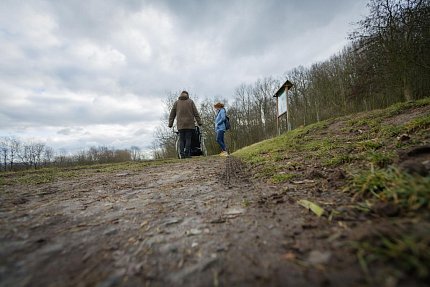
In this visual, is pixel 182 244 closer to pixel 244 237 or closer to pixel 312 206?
pixel 244 237

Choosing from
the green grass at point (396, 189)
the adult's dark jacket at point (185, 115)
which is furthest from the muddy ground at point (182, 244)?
the adult's dark jacket at point (185, 115)

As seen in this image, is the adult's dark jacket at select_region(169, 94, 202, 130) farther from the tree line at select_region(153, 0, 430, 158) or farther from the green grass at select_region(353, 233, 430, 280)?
the tree line at select_region(153, 0, 430, 158)

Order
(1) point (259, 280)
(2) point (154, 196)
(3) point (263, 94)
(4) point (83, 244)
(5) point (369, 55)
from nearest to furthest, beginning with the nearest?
(1) point (259, 280) < (4) point (83, 244) < (2) point (154, 196) < (5) point (369, 55) < (3) point (263, 94)

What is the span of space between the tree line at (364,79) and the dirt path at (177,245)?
52.8ft

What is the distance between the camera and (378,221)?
1.16 metres

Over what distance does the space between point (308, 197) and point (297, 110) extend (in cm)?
3150

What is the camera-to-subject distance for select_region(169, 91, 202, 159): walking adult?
28.8 feet

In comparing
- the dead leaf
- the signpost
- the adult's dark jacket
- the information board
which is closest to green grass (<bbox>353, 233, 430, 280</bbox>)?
the dead leaf

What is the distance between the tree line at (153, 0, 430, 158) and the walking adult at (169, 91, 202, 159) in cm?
1273

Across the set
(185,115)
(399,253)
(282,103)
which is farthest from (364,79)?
(399,253)

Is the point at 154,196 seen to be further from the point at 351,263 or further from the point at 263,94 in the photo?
the point at 263,94

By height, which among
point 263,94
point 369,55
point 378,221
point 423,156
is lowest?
point 378,221

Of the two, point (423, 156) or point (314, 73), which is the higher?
point (314, 73)

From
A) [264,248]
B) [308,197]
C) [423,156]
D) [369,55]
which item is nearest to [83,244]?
[264,248]
